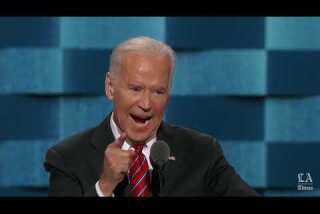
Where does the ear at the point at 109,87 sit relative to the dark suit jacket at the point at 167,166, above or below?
above

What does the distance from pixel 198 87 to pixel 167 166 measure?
0.43 metres

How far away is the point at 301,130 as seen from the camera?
105 inches

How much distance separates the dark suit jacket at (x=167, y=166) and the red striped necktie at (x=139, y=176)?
3cm

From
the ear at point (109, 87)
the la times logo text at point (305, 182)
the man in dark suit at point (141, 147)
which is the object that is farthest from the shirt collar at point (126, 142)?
the la times logo text at point (305, 182)

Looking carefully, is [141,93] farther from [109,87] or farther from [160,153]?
[160,153]

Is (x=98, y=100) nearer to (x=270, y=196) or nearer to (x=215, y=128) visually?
(x=215, y=128)

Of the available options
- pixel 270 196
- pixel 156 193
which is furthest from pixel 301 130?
pixel 156 193

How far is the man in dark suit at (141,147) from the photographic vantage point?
92.8 inches

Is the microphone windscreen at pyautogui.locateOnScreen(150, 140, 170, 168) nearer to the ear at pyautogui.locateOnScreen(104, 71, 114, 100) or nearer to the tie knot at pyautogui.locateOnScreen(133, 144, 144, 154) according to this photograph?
the tie knot at pyautogui.locateOnScreen(133, 144, 144, 154)

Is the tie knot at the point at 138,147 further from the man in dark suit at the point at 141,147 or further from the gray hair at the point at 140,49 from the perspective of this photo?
the gray hair at the point at 140,49

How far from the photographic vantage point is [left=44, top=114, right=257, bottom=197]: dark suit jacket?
7.68ft

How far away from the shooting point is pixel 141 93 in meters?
2.40

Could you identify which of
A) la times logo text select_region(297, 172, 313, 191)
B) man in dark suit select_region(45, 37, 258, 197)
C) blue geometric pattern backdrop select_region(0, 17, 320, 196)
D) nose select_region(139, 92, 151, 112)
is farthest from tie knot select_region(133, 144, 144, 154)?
la times logo text select_region(297, 172, 313, 191)

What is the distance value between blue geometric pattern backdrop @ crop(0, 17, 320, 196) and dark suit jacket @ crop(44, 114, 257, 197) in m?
0.16
